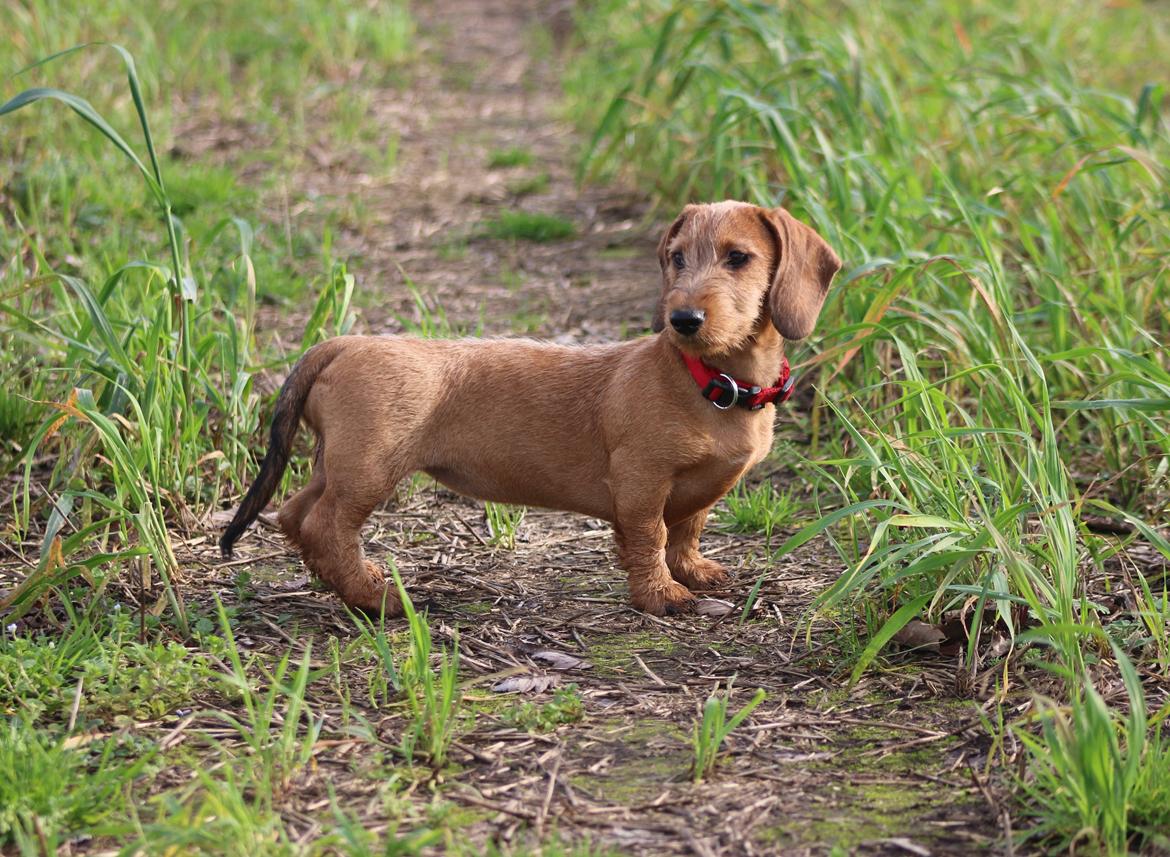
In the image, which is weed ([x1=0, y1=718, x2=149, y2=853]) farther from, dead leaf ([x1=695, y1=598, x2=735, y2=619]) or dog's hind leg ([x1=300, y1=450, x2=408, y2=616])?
dead leaf ([x1=695, y1=598, x2=735, y2=619])

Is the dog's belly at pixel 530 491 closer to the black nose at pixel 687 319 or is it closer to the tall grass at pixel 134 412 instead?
the black nose at pixel 687 319

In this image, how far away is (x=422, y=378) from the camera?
12.7 feet

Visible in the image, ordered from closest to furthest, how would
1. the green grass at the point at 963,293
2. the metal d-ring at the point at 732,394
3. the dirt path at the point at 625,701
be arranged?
the dirt path at the point at 625,701 < the green grass at the point at 963,293 < the metal d-ring at the point at 732,394

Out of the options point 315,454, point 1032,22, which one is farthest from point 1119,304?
point 1032,22

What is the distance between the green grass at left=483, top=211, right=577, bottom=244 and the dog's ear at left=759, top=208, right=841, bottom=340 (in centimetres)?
361

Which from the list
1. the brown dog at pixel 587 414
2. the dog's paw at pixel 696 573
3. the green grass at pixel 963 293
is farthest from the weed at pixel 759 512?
the brown dog at pixel 587 414

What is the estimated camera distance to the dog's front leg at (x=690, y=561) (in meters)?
4.09

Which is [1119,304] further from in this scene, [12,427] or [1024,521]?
[12,427]

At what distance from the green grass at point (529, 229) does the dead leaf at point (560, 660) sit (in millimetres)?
3994

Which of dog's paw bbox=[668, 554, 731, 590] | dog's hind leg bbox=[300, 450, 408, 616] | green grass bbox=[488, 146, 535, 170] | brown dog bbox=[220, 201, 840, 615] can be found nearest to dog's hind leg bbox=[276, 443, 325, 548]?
brown dog bbox=[220, 201, 840, 615]

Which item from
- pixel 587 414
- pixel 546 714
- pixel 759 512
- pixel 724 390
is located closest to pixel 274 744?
pixel 546 714

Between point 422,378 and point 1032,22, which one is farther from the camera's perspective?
point 1032,22

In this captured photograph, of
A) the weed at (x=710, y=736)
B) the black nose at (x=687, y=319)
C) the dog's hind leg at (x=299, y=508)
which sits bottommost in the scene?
the weed at (x=710, y=736)

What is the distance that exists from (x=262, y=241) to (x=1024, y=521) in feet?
14.5
